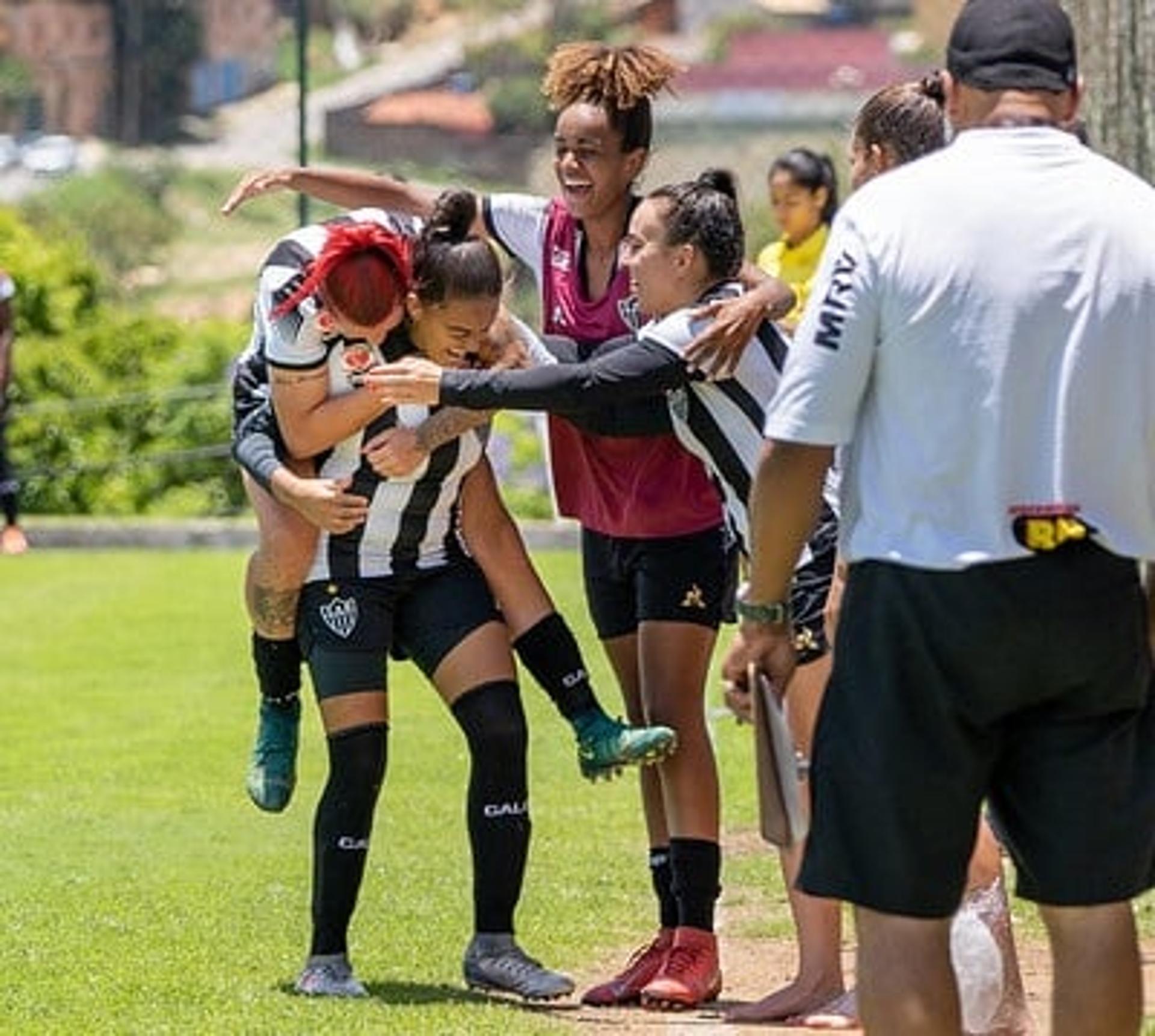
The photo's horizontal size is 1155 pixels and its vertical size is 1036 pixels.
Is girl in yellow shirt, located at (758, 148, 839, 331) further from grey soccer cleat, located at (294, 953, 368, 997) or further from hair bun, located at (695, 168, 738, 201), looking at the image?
grey soccer cleat, located at (294, 953, 368, 997)

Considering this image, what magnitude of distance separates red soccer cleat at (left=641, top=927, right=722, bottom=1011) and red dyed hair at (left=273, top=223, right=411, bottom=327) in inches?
67.8

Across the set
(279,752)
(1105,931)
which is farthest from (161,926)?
(1105,931)

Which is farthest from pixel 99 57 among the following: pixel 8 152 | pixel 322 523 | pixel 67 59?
pixel 322 523

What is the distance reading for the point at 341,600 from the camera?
8.52 metres

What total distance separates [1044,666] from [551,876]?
4.91 meters

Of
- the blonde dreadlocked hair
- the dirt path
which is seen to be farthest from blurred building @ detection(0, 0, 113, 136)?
the blonde dreadlocked hair

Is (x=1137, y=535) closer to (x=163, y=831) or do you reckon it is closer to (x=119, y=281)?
(x=163, y=831)

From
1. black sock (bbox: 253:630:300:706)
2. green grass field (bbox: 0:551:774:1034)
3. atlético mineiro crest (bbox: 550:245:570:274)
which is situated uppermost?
atlético mineiro crest (bbox: 550:245:570:274)

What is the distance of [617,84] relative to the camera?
863cm

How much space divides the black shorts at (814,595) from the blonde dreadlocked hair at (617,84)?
3.80ft

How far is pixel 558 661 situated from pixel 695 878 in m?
0.64

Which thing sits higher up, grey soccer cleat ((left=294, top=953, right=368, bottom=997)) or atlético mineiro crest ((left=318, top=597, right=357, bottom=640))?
atlético mineiro crest ((left=318, top=597, right=357, bottom=640))

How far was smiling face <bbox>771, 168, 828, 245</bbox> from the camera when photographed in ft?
52.7

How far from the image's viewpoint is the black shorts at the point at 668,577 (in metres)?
8.57
